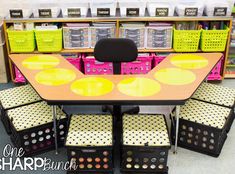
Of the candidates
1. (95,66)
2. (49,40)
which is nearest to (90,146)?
(95,66)

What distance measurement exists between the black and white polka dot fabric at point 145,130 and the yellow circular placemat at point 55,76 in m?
0.65

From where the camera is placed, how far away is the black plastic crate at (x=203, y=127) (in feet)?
11.4

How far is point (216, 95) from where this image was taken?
3.91 metres

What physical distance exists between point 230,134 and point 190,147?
0.53m

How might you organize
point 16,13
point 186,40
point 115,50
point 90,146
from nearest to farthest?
point 90,146
point 115,50
point 16,13
point 186,40

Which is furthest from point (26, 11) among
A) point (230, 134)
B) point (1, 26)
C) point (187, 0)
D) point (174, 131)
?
point (230, 134)

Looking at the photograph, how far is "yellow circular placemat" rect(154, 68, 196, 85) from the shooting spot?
3.47 m

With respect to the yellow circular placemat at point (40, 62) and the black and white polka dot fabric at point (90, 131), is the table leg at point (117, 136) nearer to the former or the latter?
the black and white polka dot fabric at point (90, 131)

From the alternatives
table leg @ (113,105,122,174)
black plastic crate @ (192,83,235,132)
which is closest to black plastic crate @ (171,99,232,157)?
black plastic crate @ (192,83,235,132)

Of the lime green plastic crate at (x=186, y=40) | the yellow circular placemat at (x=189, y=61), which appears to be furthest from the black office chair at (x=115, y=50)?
the lime green plastic crate at (x=186, y=40)

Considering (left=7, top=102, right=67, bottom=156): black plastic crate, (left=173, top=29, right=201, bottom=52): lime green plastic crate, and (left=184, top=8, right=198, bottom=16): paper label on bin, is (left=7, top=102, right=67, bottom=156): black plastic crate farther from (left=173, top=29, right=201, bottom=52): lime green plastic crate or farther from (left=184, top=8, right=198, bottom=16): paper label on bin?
(left=184, top=8, right=198, bottom=16): paper label on bin

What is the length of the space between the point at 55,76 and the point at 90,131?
2.03 feet

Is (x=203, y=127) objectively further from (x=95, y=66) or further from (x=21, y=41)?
(x=21, y=41)

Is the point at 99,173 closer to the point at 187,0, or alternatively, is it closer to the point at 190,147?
the point at 190,147
